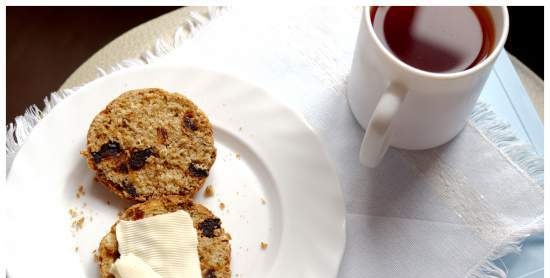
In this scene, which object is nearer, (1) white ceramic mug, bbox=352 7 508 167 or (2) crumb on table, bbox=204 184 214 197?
(1) white ceramic mug, bbox=352 7 508 167

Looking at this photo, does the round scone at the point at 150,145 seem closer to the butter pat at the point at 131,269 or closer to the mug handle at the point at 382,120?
the butter pat at the point at 131,269

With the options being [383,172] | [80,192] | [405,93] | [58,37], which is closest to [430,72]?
[405,93]

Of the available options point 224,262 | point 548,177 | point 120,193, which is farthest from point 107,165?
point 548,177

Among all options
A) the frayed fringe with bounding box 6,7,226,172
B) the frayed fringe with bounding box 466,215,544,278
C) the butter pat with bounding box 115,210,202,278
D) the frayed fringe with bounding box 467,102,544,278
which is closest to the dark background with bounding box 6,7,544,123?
the frayed fringe with bounding box 6,7,226,172

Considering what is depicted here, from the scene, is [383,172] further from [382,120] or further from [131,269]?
[131,269]

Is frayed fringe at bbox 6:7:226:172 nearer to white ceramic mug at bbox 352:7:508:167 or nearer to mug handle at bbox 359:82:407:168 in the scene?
white ceramic mug at bbox 352:7:508:167

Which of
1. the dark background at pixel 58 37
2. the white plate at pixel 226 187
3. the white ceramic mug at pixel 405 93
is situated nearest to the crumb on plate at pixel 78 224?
the white plate at pixel 226 187

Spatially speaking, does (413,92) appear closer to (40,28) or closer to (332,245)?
(332,245)
